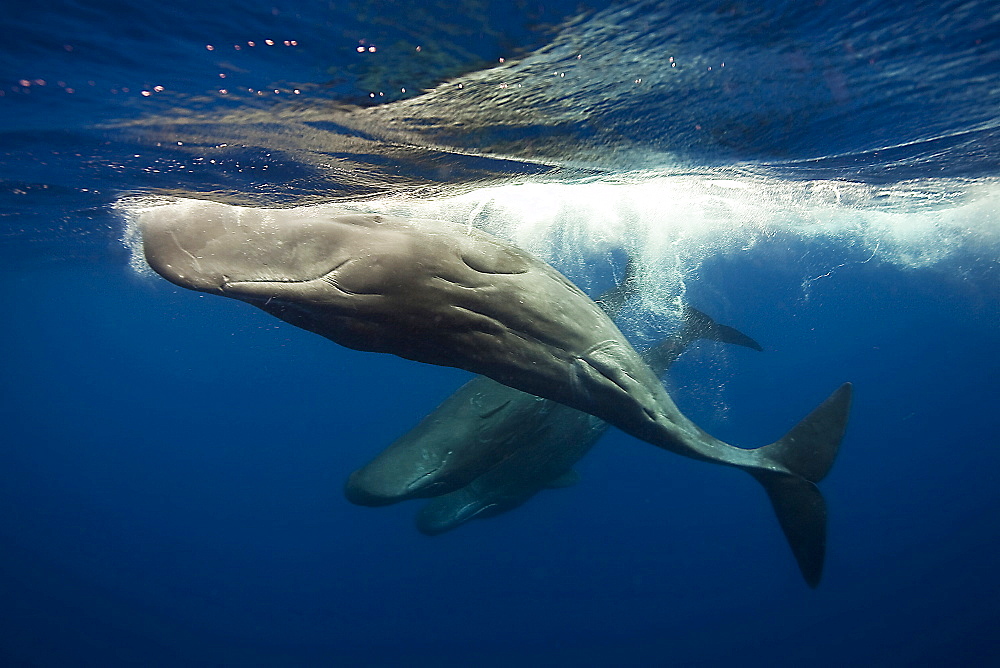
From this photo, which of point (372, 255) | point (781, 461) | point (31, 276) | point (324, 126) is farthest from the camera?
point (31, 276)

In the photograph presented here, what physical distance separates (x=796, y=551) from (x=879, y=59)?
6642mm

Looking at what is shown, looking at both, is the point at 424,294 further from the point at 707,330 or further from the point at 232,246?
the point at 707,330

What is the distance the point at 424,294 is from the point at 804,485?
5553 mm

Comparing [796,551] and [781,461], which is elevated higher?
[781,461]

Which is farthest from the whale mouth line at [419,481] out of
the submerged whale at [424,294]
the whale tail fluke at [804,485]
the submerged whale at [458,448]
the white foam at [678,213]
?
the white foam at [678,213]

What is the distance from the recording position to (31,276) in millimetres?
31891

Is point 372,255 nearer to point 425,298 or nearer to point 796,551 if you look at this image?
point 425,298

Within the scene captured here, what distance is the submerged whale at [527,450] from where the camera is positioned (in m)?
8.55

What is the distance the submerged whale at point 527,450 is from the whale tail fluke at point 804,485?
3.47 meters

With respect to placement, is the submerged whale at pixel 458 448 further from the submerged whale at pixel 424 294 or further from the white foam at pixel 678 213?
the white foam at pixel 678 213

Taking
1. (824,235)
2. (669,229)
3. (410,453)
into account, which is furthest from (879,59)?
(824,235)

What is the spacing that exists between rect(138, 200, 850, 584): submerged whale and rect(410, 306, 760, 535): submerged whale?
348 cm

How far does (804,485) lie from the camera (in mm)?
6281

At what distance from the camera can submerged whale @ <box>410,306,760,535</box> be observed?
855 cm
